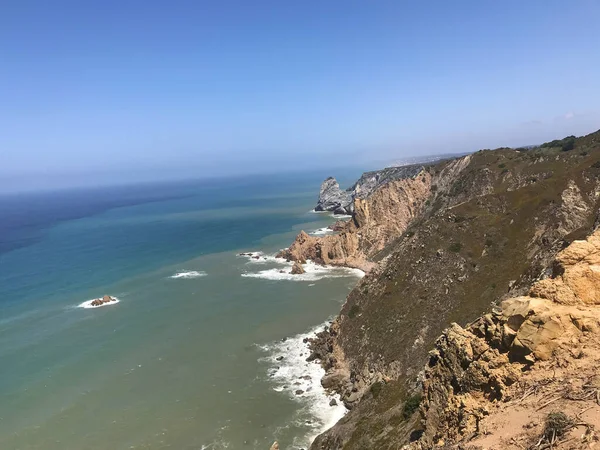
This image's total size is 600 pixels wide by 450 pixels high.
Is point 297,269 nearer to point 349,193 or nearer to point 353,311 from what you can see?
point 353,311

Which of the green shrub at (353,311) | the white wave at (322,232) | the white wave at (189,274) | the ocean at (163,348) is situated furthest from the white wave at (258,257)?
the green shrub at (353,311)

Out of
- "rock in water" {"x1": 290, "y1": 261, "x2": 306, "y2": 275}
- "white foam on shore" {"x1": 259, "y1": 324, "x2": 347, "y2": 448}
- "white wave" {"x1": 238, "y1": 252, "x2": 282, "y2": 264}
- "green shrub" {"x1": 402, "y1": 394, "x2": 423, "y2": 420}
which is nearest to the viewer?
"green shrub" {"x1": 402, "y1": 394, "x2": 423, "y2": 420}

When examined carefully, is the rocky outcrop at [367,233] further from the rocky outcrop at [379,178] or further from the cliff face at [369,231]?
the rocky outcrop at [379,178]

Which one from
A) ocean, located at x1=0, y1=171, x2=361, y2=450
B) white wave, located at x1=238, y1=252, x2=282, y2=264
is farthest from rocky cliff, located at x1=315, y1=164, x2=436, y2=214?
white wave, located at x1=238, y1=252, x2=282, y2=264

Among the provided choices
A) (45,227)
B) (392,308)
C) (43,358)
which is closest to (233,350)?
(392,308)

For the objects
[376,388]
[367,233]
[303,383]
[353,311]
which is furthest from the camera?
[367,233]

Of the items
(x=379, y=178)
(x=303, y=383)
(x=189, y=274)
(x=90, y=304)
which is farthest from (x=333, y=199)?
(x=303, y=383)

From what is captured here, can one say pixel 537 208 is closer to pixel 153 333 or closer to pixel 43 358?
pixel 153 333

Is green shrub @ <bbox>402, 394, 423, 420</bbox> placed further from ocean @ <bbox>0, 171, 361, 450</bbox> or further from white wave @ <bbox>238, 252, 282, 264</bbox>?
white wave @ <bbox>238, 252, 282, 264</bbox>
